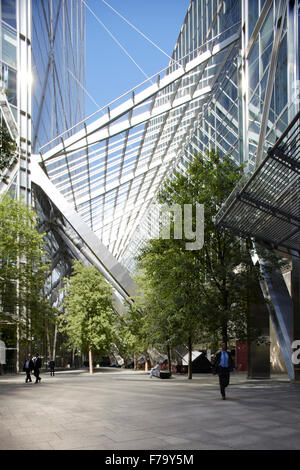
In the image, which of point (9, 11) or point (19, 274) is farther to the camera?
point (9, 11)

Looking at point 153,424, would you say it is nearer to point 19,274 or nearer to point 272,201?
point 272,201

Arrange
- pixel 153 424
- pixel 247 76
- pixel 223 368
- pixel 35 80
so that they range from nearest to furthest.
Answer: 1. pixel 153 424
2. pixel 223 368
3. pixel 247 76
4. pixel 35 80

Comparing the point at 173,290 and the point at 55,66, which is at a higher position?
the point at 55,66

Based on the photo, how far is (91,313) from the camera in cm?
3934

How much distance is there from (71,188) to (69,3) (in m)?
21.1

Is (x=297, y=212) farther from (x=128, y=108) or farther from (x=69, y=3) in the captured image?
(x=69, y=3)

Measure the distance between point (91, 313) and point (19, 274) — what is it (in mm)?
16255

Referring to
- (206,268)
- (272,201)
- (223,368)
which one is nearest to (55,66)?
(206,268)

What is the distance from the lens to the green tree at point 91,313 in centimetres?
3825

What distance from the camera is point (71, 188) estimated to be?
118ft

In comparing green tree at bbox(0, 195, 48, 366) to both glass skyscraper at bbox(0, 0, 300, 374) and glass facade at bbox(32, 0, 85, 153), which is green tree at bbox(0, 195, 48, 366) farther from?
glass facade at bbox(32, 0, 85, 153)

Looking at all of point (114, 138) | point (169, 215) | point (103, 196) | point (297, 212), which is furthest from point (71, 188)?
point (297, 212)

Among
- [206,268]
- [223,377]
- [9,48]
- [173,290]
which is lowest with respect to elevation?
[223,377]

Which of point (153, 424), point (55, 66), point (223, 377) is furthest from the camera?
point (55, 66)
